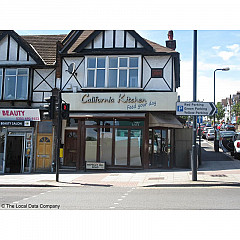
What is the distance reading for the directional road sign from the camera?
40.9 feet

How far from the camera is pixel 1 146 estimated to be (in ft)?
59.9

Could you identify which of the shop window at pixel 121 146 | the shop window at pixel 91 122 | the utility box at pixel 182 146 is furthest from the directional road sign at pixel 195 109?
the shop window at pixel 91 122

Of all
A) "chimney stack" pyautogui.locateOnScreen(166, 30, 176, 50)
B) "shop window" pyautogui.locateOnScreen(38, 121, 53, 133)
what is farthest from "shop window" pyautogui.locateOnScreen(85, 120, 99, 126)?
"chimney stack" pyautogui.locateOnScreen(166, 30, 176, 50)

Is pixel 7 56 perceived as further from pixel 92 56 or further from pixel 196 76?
pixel 196 76

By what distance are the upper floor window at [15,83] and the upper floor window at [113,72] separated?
385 cm

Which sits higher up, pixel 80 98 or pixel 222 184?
pixel 80 98

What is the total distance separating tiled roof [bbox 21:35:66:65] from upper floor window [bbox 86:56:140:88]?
275 centimetres

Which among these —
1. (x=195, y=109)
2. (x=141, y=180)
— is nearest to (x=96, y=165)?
(x=141, y=180)

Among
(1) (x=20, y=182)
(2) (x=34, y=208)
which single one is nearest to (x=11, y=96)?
(1) (x=20, y=182)

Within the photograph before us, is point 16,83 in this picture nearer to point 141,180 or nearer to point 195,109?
point 141,180

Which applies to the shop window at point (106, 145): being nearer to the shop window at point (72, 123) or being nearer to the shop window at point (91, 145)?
the shop window at point (91, 145)

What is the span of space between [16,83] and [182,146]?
1044 cm

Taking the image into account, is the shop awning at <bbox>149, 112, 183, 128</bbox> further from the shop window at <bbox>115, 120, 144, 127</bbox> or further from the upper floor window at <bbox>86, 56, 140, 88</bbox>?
the upper floor window at <bbox>86, 56, 140, 88</bbox>
